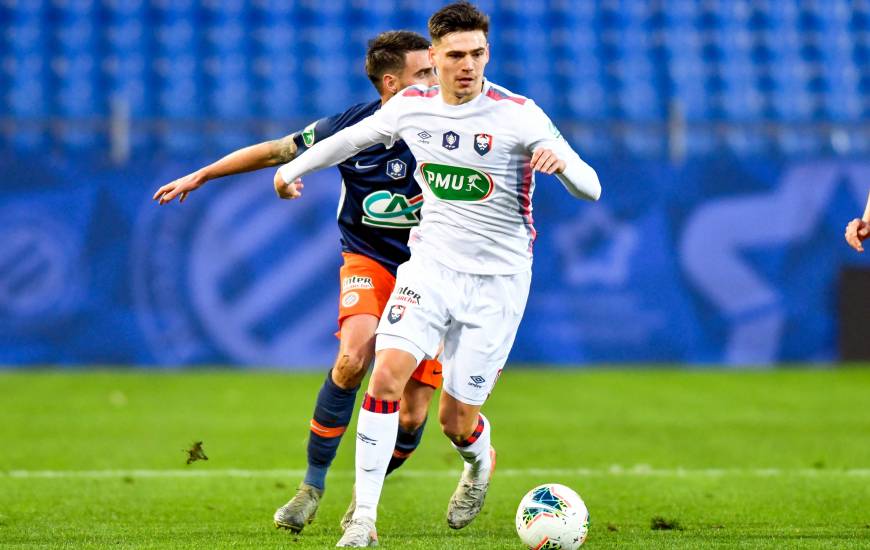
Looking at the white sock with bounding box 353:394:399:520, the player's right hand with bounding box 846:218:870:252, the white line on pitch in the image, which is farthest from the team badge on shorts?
the white line on pitch

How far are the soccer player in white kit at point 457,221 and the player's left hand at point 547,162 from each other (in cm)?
8

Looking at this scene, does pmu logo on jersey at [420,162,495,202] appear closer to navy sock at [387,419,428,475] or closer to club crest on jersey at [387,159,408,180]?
club crest on jersey at [387,159,408,180]

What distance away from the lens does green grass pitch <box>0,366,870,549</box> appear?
5.67 metres

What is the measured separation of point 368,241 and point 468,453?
1.11 m

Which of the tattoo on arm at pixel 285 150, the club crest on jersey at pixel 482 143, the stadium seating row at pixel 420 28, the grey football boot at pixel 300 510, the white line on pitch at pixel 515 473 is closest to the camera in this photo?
the club crest on jersey at pixel 482 143

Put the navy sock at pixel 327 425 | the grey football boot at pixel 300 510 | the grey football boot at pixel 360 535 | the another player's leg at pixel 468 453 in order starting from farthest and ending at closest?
the navy sock at pixel 327 425, the another player's leg at pixel 468 453, the grey football boot at pixel 300 510, the grey football boot at pixel 360 535

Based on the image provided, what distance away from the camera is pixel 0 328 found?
1320 cm

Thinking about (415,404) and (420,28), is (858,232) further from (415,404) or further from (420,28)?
(420,28)

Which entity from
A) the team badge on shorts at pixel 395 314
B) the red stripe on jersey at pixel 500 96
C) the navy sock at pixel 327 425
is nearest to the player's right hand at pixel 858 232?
the red stripe on jersey at pixel 500 96

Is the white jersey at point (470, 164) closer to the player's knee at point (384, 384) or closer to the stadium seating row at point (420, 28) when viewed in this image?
the player's knee at point (384, 384)

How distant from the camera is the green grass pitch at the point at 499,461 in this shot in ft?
18.6

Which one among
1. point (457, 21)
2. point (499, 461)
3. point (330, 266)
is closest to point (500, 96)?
point (457, 21)

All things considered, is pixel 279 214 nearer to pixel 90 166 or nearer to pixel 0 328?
pixel 90 166

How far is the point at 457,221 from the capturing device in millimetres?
5594
